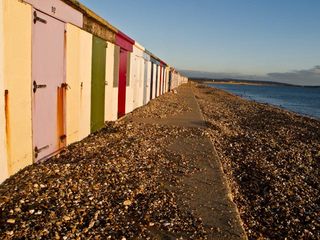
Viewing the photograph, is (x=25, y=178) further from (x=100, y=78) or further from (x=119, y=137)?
(x=100, y=78)

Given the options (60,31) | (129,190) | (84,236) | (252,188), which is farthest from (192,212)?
(60,31)

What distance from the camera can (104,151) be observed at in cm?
669

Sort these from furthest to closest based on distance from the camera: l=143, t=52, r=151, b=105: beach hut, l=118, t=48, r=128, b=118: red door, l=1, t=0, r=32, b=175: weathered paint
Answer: l=143, t=52, r=151, b=105: beach hut → l=118, t=48, r=128, b=118: red door → l=1, t=0, r=32, b=175: weathered paint

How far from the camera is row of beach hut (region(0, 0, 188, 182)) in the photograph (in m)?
4.43

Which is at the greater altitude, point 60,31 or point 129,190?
point 60,31

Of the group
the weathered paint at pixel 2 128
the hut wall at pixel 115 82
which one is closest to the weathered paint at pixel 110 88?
the hut wall at pixel 115 82

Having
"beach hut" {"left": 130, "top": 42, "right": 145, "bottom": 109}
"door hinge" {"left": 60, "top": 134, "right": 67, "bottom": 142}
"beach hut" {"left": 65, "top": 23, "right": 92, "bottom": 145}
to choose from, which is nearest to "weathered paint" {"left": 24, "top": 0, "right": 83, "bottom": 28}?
"beach hut" {"left": 65, "top": 23, "right": 92, "bottom": 145}

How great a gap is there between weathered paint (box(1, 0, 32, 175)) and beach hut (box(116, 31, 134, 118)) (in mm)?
5679

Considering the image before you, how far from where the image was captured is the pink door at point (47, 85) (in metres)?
5.18

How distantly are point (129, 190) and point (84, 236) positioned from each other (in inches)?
55.5

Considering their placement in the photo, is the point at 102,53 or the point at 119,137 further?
the point at 102,53

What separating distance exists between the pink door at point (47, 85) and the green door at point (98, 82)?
191 centimetres

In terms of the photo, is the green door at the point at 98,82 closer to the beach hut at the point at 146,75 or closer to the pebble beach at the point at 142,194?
the pebble beach at the point at 142,194

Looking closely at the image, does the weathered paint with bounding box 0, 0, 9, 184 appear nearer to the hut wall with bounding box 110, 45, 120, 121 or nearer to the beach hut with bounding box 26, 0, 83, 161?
the beach hut with bounding box 26, 0, 83, 161
